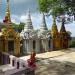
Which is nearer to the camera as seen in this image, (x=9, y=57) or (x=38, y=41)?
(x=9, y=57)

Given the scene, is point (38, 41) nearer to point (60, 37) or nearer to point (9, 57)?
point (60, 37)

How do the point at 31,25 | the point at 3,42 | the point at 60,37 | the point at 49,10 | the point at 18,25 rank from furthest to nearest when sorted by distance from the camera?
1. the point at 18,25
2. the point at 60,37
3. the point at 31,25
4. the point at 49,10
5. the point at 3,42

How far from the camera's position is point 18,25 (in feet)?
148

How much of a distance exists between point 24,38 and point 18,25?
1955 cm

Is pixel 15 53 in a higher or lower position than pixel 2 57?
lower

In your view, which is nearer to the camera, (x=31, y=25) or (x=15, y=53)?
(x=15, y=53)

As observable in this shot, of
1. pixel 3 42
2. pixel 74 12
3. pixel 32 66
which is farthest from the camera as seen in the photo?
pixel 3 42

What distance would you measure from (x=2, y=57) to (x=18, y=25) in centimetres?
3216

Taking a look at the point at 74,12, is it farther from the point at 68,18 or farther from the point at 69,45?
the point at 69,45

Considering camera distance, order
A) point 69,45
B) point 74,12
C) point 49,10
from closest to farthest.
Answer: point 74,12
point 49,10
point 69,45

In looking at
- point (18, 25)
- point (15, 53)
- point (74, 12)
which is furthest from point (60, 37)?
point (18, 25)

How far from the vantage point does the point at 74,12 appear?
64.8 feet

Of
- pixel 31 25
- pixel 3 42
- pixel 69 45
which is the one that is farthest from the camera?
pixel 69 45

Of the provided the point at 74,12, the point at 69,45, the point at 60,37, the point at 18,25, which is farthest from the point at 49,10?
the point at 18,25
